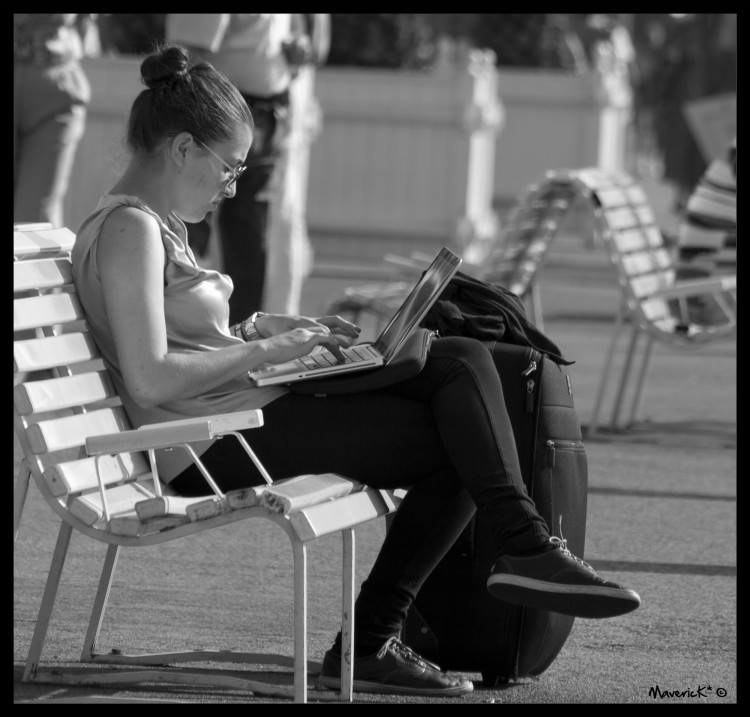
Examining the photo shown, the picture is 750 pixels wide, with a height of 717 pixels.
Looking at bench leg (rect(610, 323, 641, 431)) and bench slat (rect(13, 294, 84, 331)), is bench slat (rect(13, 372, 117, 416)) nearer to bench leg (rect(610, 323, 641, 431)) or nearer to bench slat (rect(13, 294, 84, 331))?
bench slat (rect(13, 294, 84, 331))

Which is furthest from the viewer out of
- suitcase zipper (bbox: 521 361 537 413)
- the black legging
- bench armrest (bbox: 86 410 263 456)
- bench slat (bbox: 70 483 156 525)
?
suitcase zipper (bbox: 521 361 537 413)

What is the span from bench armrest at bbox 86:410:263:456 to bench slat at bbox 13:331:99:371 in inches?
10.9

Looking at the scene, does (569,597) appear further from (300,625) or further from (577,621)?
(577,621)

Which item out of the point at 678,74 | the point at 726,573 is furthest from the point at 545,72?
the point at 726,573

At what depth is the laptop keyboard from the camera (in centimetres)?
344

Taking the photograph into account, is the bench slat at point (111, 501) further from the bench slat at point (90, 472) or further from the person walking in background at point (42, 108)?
the person walking in background at point (42, 108)

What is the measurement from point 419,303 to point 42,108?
4.48 m

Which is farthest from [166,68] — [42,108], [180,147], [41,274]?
[42,108]

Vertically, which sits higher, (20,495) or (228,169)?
(228,169)

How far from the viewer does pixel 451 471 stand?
3.47 metres

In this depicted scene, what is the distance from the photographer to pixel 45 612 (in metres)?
3.48

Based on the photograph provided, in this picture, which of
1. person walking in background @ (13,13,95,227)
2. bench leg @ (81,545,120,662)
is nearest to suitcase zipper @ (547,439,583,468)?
bench leg @ (81,545,120,662)
